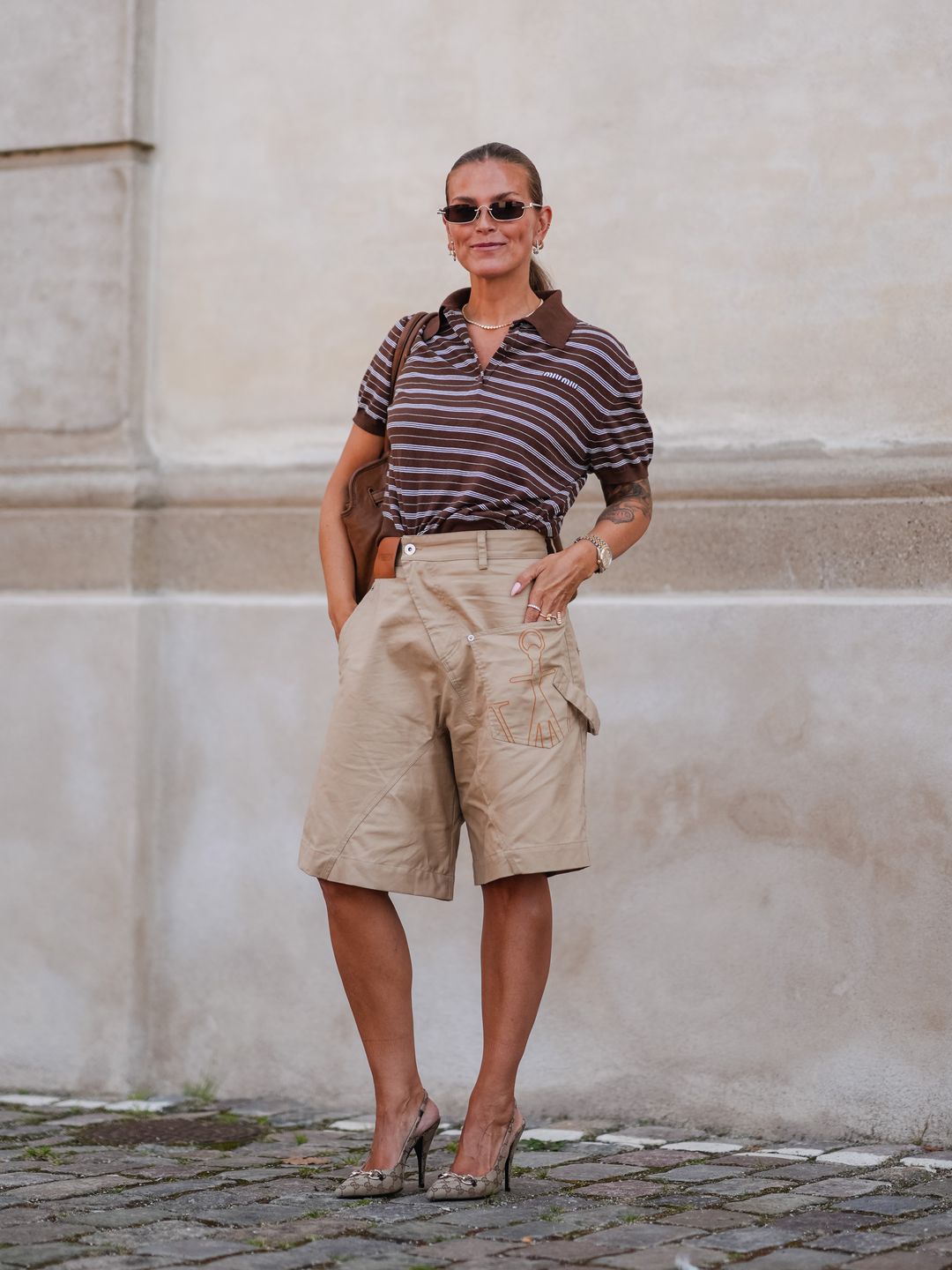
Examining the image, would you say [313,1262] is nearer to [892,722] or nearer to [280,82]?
[892,722]

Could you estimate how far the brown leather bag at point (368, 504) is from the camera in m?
4.00

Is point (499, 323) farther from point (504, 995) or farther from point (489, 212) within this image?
Answer: point (504, 995)

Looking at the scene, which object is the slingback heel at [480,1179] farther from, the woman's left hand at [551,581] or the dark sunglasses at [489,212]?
the dark sunglasses at [489,212]

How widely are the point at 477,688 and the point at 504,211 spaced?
98 cm

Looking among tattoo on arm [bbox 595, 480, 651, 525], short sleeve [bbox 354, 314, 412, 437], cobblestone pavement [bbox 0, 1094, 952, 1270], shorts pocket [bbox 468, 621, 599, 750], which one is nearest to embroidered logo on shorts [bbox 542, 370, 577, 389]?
tattoo on arm [bbox 595, 480, 651, 525]

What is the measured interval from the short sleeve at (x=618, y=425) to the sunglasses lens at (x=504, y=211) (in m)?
0.32

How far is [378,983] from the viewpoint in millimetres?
3838

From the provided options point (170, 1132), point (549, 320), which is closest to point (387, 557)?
point (549, 320)

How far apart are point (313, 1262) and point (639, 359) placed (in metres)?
2.52

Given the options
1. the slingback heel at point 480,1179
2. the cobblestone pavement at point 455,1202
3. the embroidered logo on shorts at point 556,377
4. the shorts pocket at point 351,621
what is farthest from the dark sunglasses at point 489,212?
the cobblestone pavement at point 455,1202

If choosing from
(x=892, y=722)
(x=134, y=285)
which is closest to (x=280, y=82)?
(x=134, y=285)

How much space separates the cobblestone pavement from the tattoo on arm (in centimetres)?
140

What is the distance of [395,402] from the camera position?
3.91 metres

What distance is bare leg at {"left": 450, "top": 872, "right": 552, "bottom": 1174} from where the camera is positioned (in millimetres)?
3715
